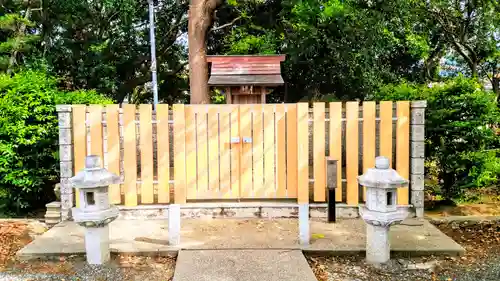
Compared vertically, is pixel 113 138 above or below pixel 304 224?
above

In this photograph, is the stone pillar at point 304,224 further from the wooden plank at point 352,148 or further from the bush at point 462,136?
the bush at point 462,136

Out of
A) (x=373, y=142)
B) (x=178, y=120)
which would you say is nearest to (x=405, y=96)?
(x=373, y=142)

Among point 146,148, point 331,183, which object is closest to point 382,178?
point 331,183

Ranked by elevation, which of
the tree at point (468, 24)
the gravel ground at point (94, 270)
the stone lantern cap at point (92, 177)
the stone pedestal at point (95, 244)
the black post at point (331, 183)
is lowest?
the gravel ground at point (94, 270)

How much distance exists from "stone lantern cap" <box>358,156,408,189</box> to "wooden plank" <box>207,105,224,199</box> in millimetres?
2378

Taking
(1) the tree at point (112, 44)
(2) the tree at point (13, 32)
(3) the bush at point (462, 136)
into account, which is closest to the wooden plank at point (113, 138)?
(3) the bush at point (462, 136)

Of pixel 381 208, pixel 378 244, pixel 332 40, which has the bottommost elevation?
→ pixel 378 244

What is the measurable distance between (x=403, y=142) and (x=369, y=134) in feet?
1.63

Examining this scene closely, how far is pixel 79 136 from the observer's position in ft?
19.1

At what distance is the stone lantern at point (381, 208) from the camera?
4254mm

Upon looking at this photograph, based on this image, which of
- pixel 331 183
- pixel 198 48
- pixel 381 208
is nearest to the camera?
pixel 381 208

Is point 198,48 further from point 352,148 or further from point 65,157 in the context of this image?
point 352,148

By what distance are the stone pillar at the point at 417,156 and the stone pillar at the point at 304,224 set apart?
2.02 metres

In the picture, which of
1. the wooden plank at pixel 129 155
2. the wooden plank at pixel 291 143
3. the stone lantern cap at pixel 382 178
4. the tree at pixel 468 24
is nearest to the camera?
the stone lantern cap at pixel 382 178
